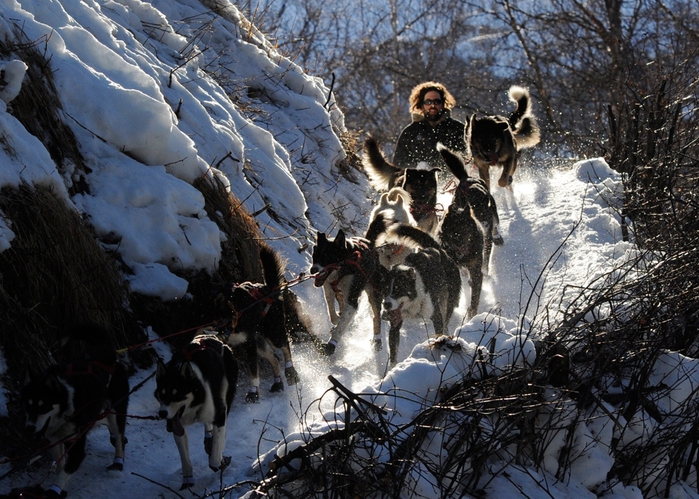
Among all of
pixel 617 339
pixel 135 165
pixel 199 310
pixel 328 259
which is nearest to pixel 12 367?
pixel 199 310

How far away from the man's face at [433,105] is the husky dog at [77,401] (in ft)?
22.1

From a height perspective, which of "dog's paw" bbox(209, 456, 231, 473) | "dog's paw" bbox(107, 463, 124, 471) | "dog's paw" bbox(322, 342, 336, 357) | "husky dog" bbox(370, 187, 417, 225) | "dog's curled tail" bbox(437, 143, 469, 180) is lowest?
"dog's paw" bbox(107, 463, 124, 471)

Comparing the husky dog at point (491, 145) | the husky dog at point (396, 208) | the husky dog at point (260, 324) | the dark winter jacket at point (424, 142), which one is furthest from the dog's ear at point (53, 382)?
the dark winter jacket at point (424, 142)

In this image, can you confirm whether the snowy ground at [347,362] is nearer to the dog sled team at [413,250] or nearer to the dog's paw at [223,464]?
the dog's paw at [223,464]

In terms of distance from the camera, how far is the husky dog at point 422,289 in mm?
5586

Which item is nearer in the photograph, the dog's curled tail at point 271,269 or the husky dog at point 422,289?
the dog's curled tail at point 271,269

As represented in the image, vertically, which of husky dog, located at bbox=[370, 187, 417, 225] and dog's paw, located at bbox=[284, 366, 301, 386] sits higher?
husky dog, located at bbox=[370, 187, 417, 225]

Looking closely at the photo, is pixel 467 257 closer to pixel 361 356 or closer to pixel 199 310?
pixel 361 356

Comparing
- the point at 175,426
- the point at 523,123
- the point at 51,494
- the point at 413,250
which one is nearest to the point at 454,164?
the point at 413,250

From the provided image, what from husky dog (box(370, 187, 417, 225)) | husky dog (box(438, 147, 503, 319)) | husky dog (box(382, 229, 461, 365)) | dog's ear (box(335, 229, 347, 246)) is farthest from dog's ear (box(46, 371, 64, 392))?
husky dog (box(370, 187, 417, 225))

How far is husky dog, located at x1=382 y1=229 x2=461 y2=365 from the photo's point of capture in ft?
18.3

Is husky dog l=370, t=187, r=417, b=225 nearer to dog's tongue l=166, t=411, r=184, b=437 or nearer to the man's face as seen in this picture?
the man's face

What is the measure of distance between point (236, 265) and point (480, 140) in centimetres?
421

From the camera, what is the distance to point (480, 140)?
8.98 meters
